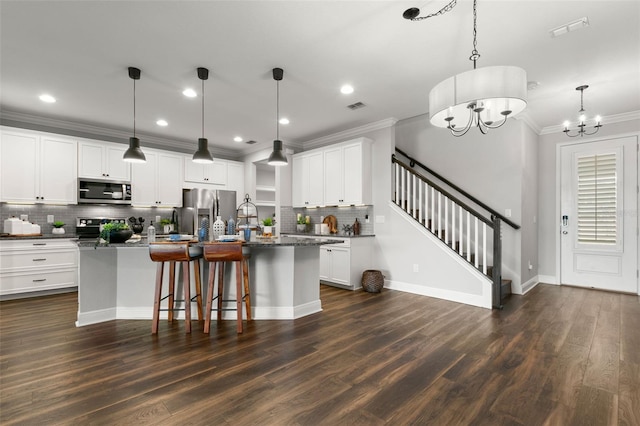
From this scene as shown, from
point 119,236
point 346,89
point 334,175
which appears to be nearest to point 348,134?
point 334,175

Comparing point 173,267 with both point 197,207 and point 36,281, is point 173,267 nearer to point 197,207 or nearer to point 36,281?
point 36,281

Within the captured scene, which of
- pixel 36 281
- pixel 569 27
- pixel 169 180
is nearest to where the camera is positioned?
pixel 569 27

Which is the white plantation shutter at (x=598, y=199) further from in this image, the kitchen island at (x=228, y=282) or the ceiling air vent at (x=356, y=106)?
the kitchen island at (x=228, y=282)

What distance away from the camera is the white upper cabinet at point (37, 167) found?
4617 millimetres

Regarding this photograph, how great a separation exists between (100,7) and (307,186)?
4.27 metres

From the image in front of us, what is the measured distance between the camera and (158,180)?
6027mm

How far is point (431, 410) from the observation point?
1.88 meters

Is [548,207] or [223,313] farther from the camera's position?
[548,207]

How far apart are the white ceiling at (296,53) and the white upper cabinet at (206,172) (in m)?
1.70

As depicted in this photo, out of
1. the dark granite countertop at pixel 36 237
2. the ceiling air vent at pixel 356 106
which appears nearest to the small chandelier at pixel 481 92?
the ceiling air vent at pixel 356 106

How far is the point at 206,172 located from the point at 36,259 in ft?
10.3

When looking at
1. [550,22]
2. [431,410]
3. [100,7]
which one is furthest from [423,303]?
[100,7]

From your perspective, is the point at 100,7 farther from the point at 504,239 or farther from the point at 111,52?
the point at 504,239

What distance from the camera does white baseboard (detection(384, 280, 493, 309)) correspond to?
406 cm
